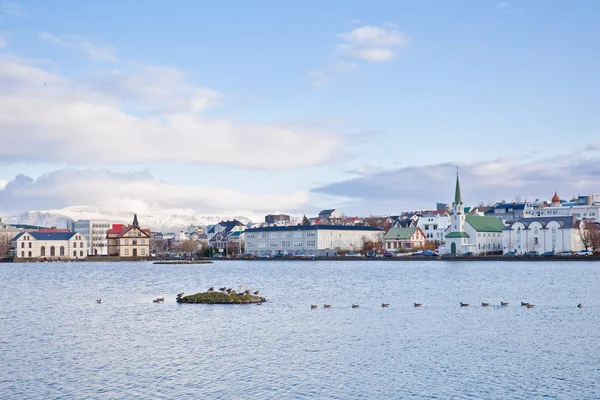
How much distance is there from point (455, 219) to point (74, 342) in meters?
113

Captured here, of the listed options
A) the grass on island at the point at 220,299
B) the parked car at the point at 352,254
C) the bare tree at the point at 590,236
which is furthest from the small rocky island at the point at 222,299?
the parked car at the point at 352,254

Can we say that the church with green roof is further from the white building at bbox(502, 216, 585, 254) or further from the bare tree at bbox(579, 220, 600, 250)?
the bare tree at bbox(579, 220, 600, 250)

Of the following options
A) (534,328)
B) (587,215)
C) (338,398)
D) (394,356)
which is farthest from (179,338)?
(587,215)

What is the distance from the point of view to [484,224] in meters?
145

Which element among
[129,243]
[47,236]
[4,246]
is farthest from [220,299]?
[4,246]

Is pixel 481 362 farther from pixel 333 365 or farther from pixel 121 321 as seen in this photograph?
pixel 121 321

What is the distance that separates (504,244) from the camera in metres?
139

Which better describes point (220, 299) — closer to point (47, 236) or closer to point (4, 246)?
point (47, 236)

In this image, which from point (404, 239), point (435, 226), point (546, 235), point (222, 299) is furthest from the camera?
point (435, 226)

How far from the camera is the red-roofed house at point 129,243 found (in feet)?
538

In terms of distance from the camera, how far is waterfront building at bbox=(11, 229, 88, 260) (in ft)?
527

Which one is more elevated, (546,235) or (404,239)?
(546,235)

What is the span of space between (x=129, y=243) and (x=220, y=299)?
123 m

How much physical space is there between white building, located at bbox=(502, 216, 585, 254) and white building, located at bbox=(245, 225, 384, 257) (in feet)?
135
